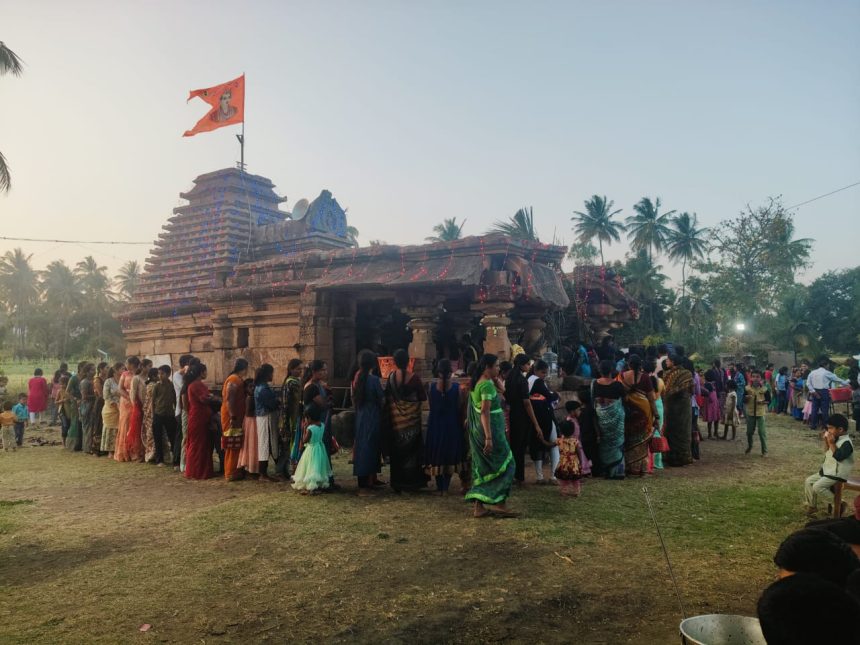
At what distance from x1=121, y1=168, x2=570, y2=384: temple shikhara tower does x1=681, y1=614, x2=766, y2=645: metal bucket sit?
21.9 ft

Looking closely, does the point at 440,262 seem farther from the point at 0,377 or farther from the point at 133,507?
the point at 0,377

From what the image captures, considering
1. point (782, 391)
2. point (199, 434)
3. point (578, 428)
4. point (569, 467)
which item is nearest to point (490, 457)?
point (569, 467)

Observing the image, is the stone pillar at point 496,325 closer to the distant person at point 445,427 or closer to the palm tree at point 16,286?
the distant person at point 445,427

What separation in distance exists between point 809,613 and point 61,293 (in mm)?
49616

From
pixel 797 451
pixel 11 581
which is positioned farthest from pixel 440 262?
pixel 11 581

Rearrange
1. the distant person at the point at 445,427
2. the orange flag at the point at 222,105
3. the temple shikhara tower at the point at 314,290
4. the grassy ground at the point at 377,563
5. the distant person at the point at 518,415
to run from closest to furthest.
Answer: the grassy ground at the point at 377,563, the distant person at the point at 445,427, the distant person at the point at 518,415, the temple shikhara tower at the point at 314,290, the orange flag at the point at 222,105

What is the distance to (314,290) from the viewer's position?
1051 centimetres

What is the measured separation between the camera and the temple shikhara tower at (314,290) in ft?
32.0

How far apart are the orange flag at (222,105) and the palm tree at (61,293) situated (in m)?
28.9

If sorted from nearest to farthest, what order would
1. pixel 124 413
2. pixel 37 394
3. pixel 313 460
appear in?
pixel 313 460
pixel 124 413
pixel 37 394

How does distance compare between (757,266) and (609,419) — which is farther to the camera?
(757,266)

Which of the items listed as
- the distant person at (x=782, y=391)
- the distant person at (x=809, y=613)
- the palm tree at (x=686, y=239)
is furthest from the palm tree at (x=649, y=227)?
the distant person at (x=809, y=613)

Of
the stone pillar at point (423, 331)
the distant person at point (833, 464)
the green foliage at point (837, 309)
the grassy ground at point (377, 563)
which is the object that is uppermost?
the green foliage at point (837, 309)

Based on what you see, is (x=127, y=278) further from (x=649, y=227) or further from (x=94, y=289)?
(x=649, y=227)
